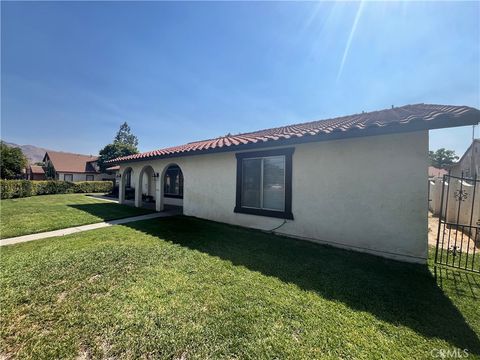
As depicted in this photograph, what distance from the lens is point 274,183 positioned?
7.22m

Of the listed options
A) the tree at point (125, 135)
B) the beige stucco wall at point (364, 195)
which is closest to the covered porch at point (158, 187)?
the beige stucco wall at point (364, 195)

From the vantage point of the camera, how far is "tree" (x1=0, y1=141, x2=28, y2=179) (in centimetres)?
3002

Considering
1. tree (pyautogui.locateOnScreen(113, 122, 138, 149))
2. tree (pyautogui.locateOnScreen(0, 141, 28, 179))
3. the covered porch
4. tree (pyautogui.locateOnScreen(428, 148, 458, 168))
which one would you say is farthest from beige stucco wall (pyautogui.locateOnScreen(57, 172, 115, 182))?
tree (pyautogui.locateOnScreen(428, 148, 458, 168))

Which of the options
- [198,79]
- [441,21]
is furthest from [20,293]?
[441,21]

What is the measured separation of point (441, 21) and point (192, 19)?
8750mm

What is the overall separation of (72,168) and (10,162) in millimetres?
9638

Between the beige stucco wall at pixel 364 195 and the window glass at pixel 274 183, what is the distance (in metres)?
0.44

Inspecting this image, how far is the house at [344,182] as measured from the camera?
4.96 meters

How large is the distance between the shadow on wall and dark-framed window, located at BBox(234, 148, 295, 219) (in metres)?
0.95

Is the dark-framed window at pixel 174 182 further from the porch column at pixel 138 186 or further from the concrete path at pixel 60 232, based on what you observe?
the concrete path at pixel 60 232

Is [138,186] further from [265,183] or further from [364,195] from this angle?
[364,195]

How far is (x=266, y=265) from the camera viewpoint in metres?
4.74

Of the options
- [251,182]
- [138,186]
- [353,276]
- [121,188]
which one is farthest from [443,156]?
[121,188]

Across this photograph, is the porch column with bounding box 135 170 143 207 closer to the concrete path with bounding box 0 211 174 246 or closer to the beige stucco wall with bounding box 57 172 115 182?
the concrete path with bounding box 0 211 174 246
